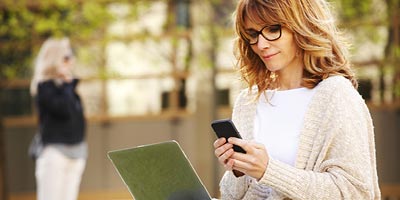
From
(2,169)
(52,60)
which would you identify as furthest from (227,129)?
(2,169)

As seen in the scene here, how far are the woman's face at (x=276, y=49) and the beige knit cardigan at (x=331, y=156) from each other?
12 centimetres

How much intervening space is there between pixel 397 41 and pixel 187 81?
2.85 m

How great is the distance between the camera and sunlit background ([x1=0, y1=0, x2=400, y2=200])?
38.0 feet

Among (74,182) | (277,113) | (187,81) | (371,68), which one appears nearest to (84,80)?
(187,81)

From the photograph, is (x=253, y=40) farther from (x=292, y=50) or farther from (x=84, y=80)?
(x=84, y=80)

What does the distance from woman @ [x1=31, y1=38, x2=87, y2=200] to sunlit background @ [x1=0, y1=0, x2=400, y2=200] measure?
3.41 m

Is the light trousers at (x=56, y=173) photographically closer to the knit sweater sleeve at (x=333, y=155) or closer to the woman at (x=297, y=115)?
the woman at (x=297, y=115)

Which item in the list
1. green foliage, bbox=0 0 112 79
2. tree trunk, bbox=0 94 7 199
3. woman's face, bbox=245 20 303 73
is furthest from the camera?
tree trunk, bbox=0 94 7 199

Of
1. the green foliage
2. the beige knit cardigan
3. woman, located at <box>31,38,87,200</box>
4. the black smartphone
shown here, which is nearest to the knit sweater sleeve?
the beige knit cardigan

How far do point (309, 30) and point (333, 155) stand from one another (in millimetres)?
376

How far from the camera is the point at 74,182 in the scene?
772cm

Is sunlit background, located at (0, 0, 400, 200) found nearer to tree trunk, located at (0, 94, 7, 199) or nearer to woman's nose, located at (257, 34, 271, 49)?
tree trunk, located at (0, 94, 7, 199)

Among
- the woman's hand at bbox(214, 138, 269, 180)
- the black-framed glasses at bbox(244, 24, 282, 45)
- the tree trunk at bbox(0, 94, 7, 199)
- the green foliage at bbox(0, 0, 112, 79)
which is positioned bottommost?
the tree trunk at bbox(0, 94, 7, 199)

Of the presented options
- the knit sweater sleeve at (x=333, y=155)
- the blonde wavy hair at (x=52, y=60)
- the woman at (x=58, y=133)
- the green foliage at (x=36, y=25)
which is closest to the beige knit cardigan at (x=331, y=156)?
the knit sweater sleeve at (x=333, y=155)
